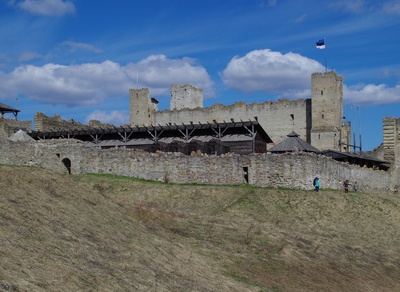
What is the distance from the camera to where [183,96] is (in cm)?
7019

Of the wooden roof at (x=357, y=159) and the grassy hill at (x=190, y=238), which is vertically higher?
the wooden roof at (x=357, y=159)

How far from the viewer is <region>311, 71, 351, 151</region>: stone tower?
2292 inches

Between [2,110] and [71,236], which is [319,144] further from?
[71,236]

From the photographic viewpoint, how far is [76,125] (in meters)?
57.2

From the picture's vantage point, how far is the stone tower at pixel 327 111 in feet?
191

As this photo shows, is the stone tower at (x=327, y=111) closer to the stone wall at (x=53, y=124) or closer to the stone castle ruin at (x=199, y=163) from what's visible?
the stone castle ruin at (x=199, y=163)

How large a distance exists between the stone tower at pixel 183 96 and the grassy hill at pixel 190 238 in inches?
1608

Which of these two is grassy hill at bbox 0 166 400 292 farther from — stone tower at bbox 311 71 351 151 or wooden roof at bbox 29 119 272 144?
stone tower at bbox 311 71 351 151

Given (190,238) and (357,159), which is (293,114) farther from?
(190,238)

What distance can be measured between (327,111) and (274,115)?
5.91m

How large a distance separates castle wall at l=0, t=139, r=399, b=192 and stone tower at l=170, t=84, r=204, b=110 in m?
35.4

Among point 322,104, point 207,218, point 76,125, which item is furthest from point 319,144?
point 207,218

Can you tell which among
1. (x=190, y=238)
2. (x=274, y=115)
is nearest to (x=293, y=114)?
(x=274, y=115)

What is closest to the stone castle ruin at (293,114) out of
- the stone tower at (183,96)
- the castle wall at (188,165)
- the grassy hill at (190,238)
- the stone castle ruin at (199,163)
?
the stone tower at (183,96)
